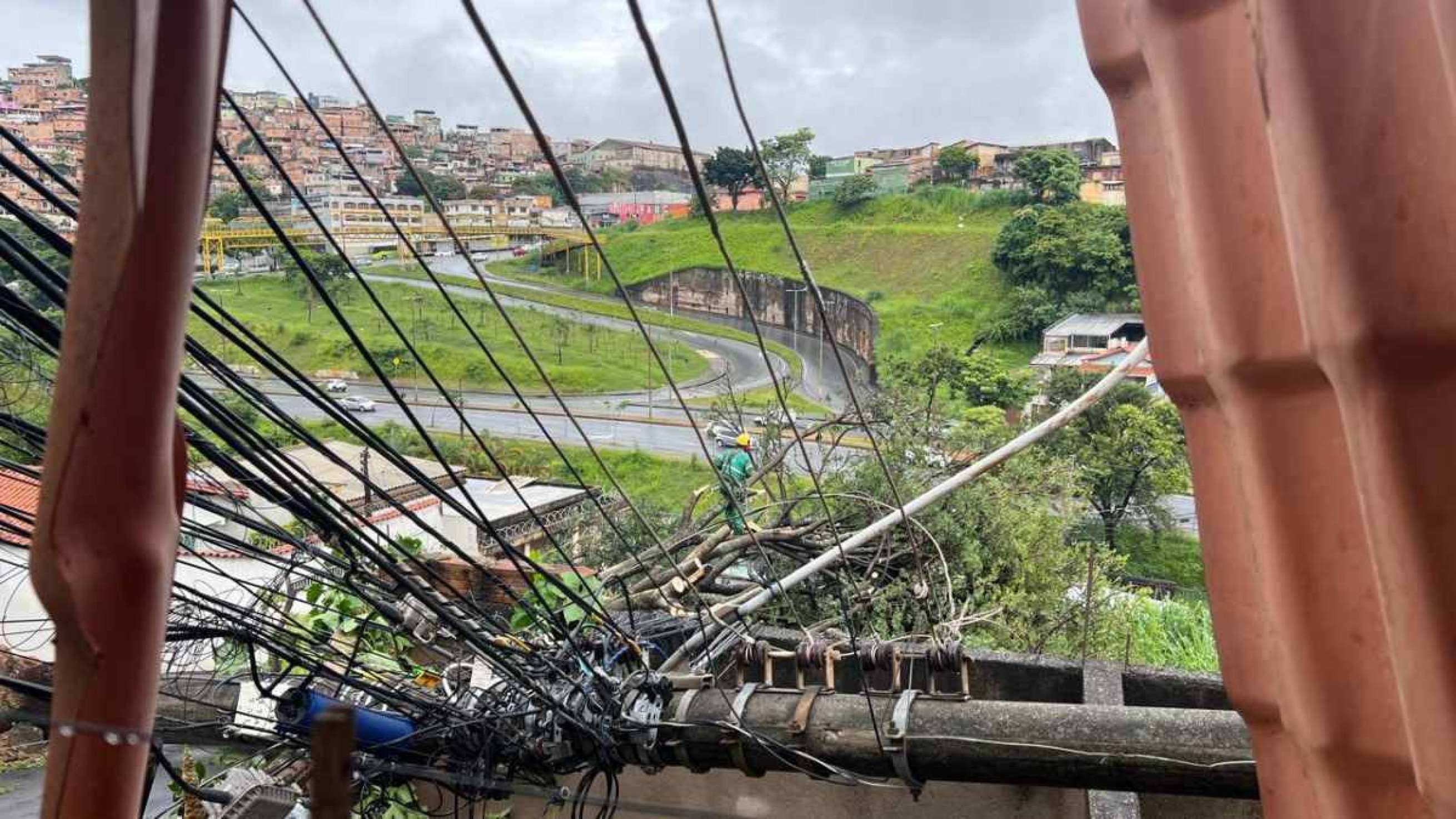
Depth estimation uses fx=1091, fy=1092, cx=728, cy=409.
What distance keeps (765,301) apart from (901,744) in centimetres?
3446

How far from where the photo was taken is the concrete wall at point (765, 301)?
3625cm

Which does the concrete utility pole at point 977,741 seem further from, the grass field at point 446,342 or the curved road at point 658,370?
the curved road at point 658,370

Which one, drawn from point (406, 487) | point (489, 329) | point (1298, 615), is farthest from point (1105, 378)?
point (489, 329)

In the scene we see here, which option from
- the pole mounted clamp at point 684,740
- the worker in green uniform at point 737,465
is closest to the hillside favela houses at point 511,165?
the worker in green uniform at point 737,465

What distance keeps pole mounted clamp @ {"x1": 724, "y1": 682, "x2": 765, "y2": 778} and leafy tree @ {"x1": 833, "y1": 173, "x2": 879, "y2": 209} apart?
46.1 meters

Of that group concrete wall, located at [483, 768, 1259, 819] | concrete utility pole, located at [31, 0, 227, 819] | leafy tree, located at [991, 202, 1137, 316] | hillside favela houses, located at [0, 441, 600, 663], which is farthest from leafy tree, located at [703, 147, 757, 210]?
concrete utility pole, located at [31, 0, 227, 819]

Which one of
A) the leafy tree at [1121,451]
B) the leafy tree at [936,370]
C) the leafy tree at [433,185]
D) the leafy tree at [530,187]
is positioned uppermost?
the leafy tree at [530,187]

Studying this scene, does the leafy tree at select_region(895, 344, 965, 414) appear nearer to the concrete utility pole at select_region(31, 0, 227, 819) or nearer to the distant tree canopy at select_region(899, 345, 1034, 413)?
the distant tree canopy at select_region(899, 345, 1034, 413)

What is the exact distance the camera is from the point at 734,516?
8.20 metres

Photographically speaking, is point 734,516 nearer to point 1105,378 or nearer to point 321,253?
point 1105,378

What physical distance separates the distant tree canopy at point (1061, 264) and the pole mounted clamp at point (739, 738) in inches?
1150

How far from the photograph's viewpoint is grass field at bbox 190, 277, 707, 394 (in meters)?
30.5

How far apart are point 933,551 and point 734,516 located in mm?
1887

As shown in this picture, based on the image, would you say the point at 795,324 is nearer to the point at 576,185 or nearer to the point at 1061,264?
the point at 1061,264
